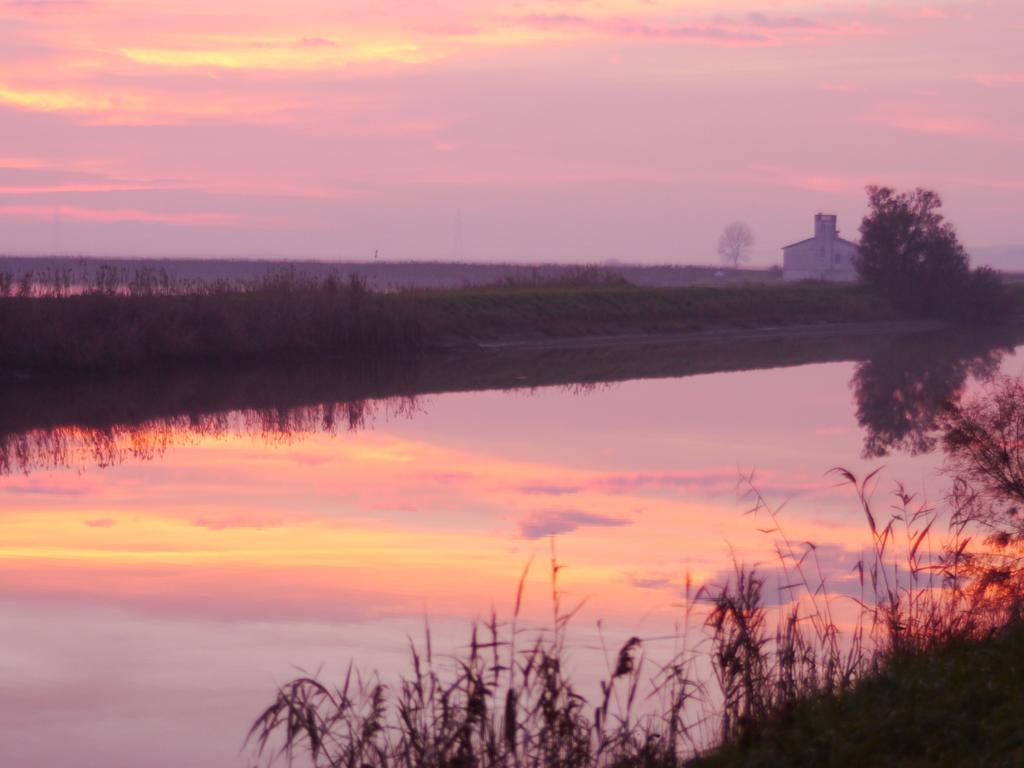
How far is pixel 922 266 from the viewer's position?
5072cm

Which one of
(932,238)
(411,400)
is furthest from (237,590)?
(932,238)

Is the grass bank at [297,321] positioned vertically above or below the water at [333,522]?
above

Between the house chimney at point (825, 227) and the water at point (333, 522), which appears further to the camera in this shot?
the house chimney at point (825, 227)

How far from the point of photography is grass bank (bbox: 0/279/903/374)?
79.7 feet

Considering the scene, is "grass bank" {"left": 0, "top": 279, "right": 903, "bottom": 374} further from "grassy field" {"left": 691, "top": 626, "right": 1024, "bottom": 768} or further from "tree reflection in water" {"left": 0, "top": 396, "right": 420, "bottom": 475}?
"grassy field" {"left": 691, "top": 626, "right": 1024, "bottom": 768}

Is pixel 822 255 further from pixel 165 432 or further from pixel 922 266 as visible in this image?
pixel 165 432

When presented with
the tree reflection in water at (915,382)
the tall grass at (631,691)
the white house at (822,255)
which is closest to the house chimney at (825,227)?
the white house at (822,255)

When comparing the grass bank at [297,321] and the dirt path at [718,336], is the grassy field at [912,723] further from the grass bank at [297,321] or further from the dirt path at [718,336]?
the dirt path at [718,336]

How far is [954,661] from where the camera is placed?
5789 mm

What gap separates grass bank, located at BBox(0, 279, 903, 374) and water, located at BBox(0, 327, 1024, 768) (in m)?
1.86

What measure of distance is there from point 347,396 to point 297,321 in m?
6.30

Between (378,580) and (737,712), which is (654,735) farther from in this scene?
(378,580)

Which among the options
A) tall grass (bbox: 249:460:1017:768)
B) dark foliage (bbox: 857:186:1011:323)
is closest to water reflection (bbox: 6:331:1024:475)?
tall grass (bbox: 249:460:1017:768)

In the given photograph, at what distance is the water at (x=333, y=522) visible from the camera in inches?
290
